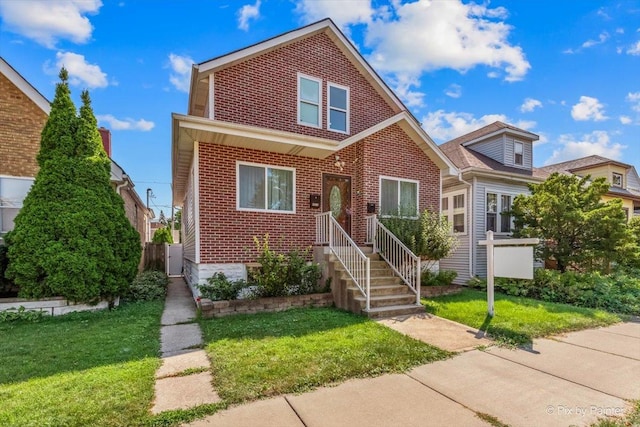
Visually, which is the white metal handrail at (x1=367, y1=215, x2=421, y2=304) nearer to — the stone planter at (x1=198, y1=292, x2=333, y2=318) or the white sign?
the white sign

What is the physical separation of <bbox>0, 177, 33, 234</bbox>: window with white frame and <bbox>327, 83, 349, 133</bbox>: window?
8648 mm

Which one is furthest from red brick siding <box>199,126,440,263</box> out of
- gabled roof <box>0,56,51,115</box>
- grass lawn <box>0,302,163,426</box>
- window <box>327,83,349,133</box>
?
gabled roof <box>0,56,51,115</box>

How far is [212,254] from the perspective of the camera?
792 centimetres

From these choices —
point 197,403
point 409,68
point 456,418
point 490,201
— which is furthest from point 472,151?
point 197,403

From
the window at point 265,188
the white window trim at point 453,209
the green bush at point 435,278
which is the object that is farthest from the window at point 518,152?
the window at point 265,188

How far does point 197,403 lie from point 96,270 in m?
5.44

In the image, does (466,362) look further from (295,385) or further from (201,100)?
(201,100)

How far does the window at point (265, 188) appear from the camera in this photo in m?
8.46

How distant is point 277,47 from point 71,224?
277 inches

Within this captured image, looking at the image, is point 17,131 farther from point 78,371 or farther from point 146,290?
point 78,371

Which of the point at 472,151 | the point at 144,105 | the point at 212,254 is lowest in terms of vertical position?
the point at 212,254

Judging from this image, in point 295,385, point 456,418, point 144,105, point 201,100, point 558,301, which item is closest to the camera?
point 456,418

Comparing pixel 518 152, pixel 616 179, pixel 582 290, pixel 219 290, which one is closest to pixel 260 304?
pixel 219 290

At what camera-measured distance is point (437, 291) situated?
916 centimetres
